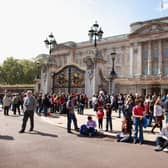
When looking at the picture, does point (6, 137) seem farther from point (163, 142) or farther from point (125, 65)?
point (125, 65)

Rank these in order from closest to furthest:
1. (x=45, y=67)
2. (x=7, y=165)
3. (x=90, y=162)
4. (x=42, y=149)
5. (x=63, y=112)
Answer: (x=7, y=165) < (x=90, y=162) < (x=42, y=149) < (x=63, y=112) < (x=45, y=67)

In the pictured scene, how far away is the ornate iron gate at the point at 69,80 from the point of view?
75.4ft

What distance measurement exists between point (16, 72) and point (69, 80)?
49371 mm

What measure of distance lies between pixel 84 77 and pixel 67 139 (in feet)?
42.4

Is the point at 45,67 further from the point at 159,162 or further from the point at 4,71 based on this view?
the point at 4,71

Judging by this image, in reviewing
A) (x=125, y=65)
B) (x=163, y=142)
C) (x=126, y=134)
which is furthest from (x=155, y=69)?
(x=163, y=142)

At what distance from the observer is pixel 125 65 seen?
224ft

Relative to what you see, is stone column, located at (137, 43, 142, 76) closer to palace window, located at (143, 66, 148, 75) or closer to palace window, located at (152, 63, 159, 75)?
palace window, located at (143, 66, 148, 75)

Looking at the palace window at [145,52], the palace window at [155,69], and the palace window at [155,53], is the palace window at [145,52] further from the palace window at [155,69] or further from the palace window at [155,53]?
the palace window at [155,69]

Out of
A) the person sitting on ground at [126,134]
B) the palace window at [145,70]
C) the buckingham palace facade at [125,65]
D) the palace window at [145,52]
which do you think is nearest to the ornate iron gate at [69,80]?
the buckingham palace facade at [125,65]

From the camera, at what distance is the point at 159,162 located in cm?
693

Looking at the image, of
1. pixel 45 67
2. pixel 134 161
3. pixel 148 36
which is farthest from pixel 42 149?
pixel 148 36

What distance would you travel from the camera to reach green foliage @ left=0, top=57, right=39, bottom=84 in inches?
2741

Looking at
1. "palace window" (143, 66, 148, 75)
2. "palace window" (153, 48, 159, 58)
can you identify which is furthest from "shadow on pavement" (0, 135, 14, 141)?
"palace window" (153, 48, 159, 58)
